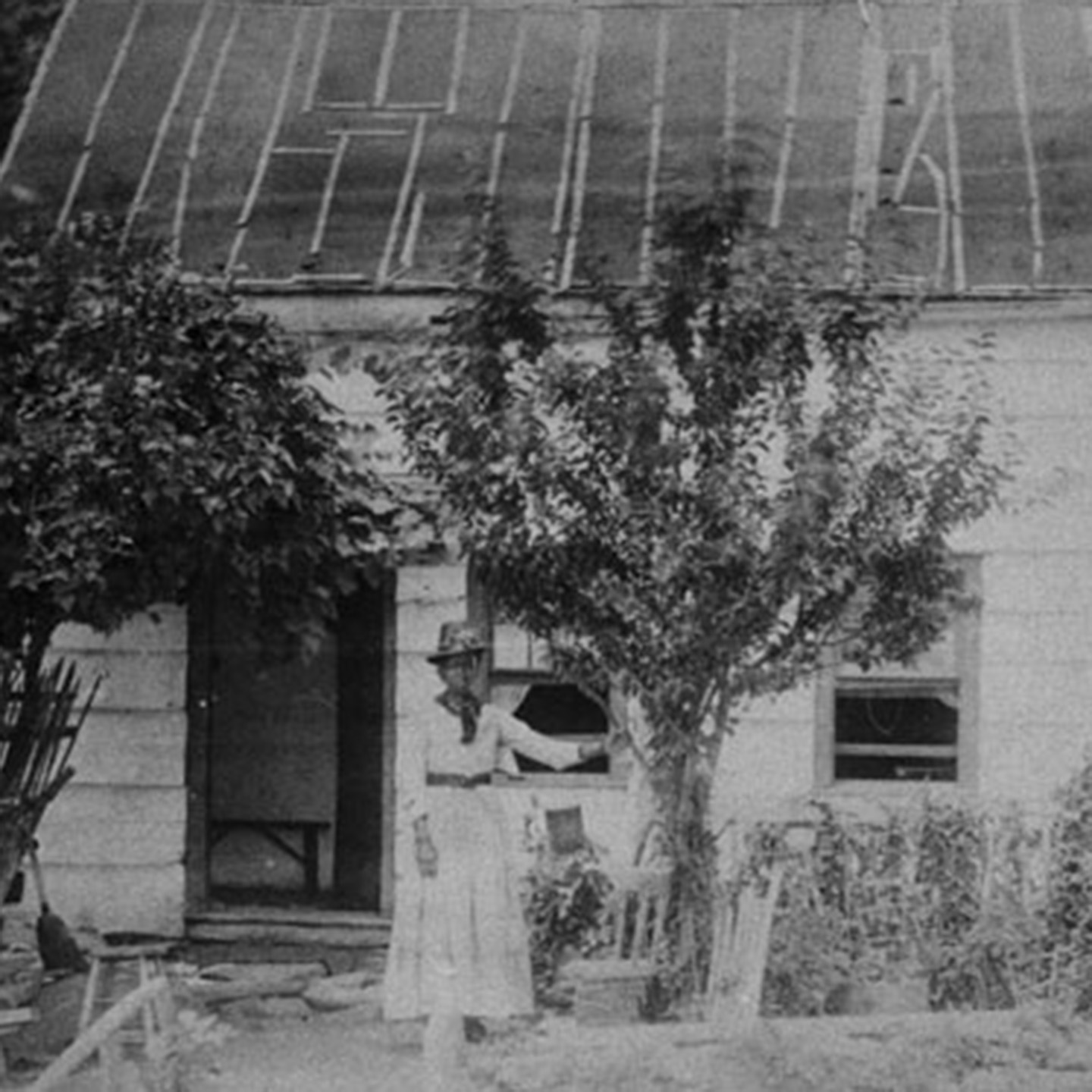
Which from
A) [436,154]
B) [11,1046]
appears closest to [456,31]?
[436,154]

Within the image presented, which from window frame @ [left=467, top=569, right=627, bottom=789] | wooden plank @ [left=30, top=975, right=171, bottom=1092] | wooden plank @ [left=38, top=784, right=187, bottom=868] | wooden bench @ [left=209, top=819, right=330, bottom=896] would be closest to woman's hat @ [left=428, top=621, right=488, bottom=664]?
wooden plank @ [left=30, top=975, right=171, bottom=1092]

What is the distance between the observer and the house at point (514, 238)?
11125 millimetres

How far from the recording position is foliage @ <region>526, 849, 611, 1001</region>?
396 inches

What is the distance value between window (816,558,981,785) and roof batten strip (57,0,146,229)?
498 cm

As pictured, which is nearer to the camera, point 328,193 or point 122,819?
point 122,819

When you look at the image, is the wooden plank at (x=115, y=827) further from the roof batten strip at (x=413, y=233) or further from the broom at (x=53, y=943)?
the roof batten strip at (x=413, y=233)

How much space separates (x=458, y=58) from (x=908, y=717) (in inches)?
188

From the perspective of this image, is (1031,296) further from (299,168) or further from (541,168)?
(299,168)

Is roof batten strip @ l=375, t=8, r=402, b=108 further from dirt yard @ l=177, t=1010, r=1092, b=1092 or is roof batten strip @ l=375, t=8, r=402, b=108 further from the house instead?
dirt yard @ l=177, t=1010, r=1092, b=1092

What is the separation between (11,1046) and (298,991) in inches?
79.9

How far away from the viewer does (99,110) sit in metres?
12.9

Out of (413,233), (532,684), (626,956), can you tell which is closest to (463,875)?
(626,956)

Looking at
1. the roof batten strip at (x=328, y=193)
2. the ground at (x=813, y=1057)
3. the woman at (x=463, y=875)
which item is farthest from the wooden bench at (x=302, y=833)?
the ground at (x=813, y=1057)

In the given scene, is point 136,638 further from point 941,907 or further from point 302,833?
point 941,907
